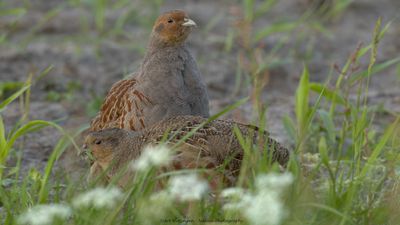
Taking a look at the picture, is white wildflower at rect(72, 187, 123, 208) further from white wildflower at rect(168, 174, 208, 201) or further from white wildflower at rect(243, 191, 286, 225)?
white wildflower at rect(243, 191, 286, 225)

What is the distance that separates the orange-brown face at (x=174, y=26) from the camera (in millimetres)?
4582

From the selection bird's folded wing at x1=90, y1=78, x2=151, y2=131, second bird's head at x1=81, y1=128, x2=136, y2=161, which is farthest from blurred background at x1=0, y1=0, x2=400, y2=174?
second bird's head at x1=81, y1=128, x2=136, y2=161

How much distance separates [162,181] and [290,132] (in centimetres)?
159

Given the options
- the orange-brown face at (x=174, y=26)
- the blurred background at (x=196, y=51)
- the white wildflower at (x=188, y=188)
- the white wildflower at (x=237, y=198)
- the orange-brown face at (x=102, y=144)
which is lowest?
the blurred background at (x=196, y=51)

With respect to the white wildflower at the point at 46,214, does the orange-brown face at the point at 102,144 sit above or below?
below

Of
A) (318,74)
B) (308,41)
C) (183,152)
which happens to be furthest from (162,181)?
(308,41)

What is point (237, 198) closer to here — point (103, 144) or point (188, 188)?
point (188, 188)

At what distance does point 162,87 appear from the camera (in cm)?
441

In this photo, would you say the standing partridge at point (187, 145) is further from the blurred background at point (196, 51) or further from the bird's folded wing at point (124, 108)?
the blurred background at point (196, 51)

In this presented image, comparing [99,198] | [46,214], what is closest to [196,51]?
[99,198]

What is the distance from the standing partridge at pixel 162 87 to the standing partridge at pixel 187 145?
42cm

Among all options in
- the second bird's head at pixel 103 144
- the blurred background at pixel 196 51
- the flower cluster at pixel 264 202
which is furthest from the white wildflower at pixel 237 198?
the blurred background at pixel 196 51

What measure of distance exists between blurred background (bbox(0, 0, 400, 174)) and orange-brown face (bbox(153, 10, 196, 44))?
102 centimetres

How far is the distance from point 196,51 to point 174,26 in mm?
2561
